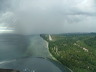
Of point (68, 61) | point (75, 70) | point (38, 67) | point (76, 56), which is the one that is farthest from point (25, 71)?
point (76, 56)

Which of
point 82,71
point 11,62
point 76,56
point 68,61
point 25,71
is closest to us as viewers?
point 25,71

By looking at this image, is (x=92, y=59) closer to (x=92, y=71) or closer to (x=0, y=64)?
(x=92, y=71)

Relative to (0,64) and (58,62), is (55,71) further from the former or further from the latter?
(0,64)

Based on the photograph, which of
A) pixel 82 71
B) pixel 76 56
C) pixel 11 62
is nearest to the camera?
pixel 82 71

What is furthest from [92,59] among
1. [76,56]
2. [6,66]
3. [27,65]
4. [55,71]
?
[6,66]

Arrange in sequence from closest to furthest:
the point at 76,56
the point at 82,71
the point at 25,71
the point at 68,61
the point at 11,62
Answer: the point at 25,71 < the point at 82,71 < the point at 11,62 < the point at 68,61 < the point at 76,56

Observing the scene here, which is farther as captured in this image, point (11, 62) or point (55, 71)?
point (11, 62)

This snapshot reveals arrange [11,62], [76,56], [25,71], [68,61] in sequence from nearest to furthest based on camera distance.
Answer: [25,71] < [11,62] < [68,61] < [76,56]

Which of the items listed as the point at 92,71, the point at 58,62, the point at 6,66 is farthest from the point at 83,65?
the point at 6,66

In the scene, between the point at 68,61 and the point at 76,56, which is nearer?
the point at 68,61
